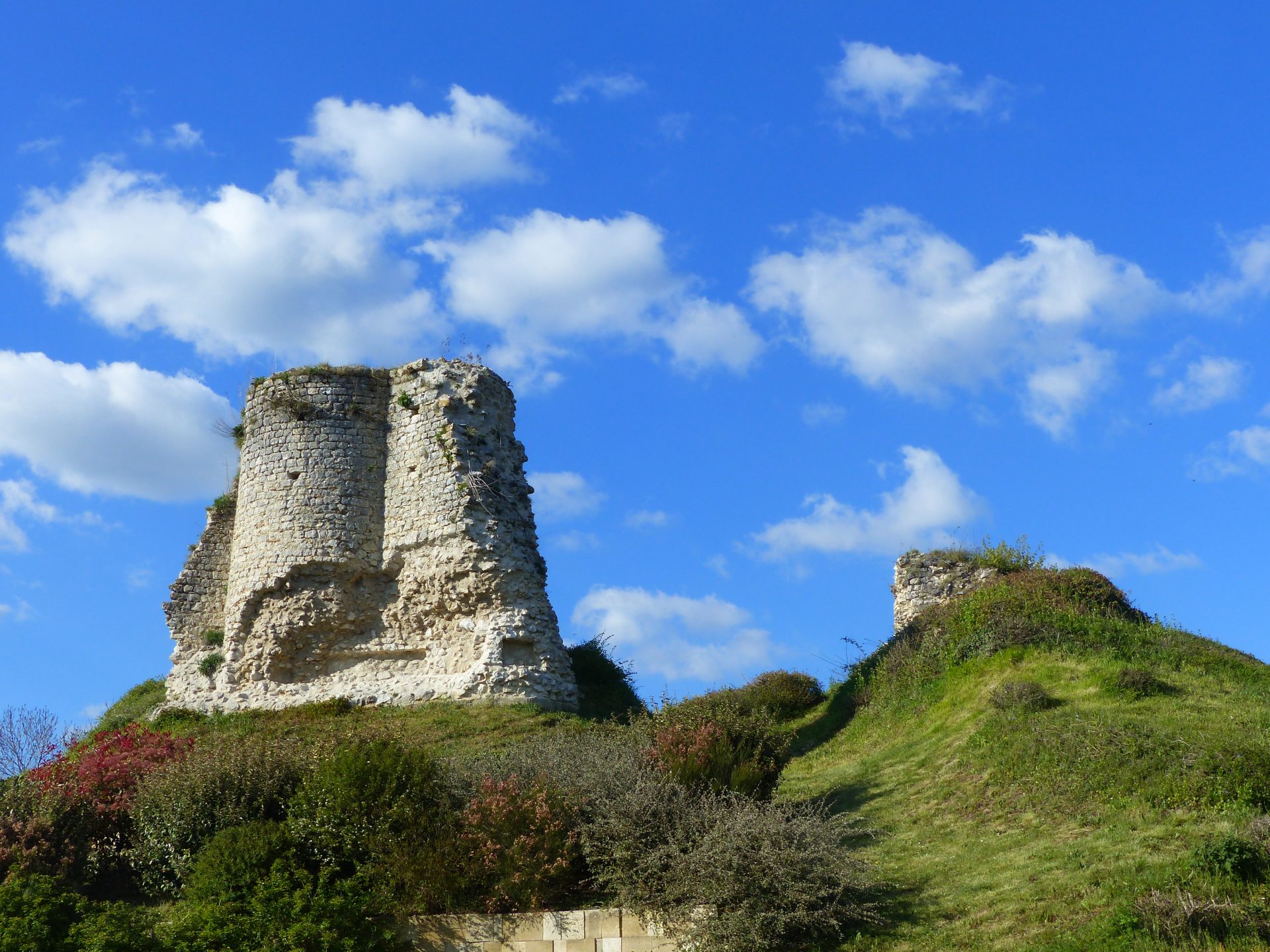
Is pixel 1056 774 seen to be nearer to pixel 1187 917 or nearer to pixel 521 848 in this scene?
pixel 1187 917

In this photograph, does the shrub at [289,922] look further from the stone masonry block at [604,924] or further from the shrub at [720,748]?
the shrub at [720,748]

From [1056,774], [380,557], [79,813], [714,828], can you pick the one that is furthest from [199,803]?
[1056,774]

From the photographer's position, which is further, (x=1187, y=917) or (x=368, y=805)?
(x=368, y=805)

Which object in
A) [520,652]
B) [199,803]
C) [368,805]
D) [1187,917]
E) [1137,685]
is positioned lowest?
[1187,917]

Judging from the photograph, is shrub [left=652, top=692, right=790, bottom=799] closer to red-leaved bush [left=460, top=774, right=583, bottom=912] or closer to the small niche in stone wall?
red-leaved bush [left=460, top=774, right=583, bottom=912]

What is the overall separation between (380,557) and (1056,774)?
13976 millimetres

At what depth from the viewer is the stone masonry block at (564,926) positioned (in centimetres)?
1146

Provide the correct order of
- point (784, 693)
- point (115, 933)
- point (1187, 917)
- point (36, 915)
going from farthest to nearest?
point (784, 693), point (36, 915), point (115, 933), point (1187, 917)

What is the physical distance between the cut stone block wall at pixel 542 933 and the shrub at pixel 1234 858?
16.6 ft

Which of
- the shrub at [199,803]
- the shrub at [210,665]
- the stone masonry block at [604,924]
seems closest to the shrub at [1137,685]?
the stone masonry block at [604,924]

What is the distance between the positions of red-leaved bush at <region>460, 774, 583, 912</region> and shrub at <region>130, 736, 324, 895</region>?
282 centimetres

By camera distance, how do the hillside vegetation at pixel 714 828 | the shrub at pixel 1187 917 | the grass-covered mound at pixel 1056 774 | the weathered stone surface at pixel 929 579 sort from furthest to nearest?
the weathered stone surface at pixel 929 579 → the hillside vegetation at pixel 714 828 → the grass-covered mound at pixel 1056 774 → the shrub at pixel 1187 917

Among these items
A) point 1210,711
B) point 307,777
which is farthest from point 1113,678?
point 307,777

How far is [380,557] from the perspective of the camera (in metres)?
23.5
